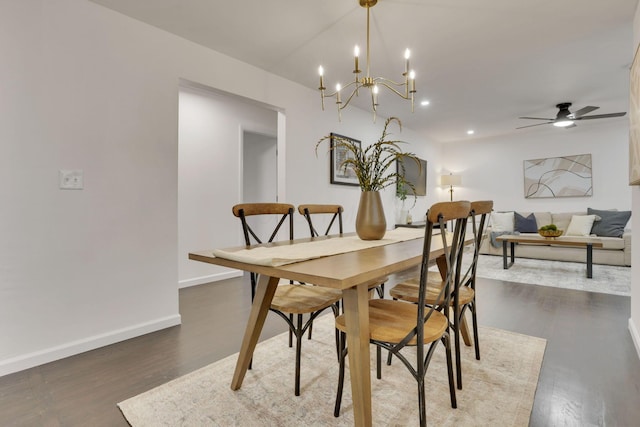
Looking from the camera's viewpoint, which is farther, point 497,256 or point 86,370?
point 497,256

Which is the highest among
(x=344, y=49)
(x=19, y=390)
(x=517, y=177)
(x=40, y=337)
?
(x=344, y=49)

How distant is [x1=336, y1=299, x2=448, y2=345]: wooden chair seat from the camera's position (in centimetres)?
124

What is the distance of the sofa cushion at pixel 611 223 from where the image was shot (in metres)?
4.87

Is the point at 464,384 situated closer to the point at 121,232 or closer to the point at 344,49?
the point at 121,232

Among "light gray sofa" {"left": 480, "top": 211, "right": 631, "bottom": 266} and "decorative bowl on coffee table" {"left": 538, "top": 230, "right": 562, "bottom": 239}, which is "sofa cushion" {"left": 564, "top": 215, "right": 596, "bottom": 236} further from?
"decorative bowl on coffee table" {"left": 538, "top": 230, "right": 562, "bottom": 239}

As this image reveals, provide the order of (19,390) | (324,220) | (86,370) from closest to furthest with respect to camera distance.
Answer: (19,390) → (86,370) → (324,220)

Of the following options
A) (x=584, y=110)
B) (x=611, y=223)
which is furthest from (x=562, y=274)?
(x=584, y=110)

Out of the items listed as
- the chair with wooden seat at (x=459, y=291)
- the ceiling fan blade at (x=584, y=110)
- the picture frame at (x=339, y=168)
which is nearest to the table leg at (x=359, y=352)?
the chair with wooden seat at (x=459, y=291)

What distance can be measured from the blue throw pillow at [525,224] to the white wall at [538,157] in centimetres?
55

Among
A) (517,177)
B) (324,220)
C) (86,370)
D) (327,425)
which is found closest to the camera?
(327,425)

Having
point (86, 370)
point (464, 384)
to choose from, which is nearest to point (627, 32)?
point (464, 384)

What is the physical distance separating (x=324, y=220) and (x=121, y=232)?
2.20 meters

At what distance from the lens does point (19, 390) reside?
65.1 inches

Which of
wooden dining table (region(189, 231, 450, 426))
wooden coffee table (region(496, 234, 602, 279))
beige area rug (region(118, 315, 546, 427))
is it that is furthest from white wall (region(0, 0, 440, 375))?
wooden coffee table (region(496, 234, 602, 279))
